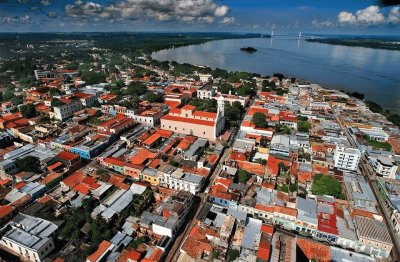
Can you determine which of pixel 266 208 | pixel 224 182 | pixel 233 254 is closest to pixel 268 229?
pixel 266 208

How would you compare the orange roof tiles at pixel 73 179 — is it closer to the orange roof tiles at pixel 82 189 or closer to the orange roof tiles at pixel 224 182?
the orange roof tiles at pixel 82 189

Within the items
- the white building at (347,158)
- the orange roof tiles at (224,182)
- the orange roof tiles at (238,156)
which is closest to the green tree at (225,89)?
the orange roof tiles at (238,156)

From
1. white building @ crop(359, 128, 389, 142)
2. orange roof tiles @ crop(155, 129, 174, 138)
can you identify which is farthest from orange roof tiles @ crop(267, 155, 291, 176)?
white building @ crop(359, 128, 389, 142)

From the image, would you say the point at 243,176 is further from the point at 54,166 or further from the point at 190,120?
the point at 54,166

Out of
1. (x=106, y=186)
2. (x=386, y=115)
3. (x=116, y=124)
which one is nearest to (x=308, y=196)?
(x=106, y=186)

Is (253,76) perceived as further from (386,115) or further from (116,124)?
(116,124)

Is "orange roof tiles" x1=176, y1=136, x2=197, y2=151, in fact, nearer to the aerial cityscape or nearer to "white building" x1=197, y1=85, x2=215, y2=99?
the aerial cityscape
